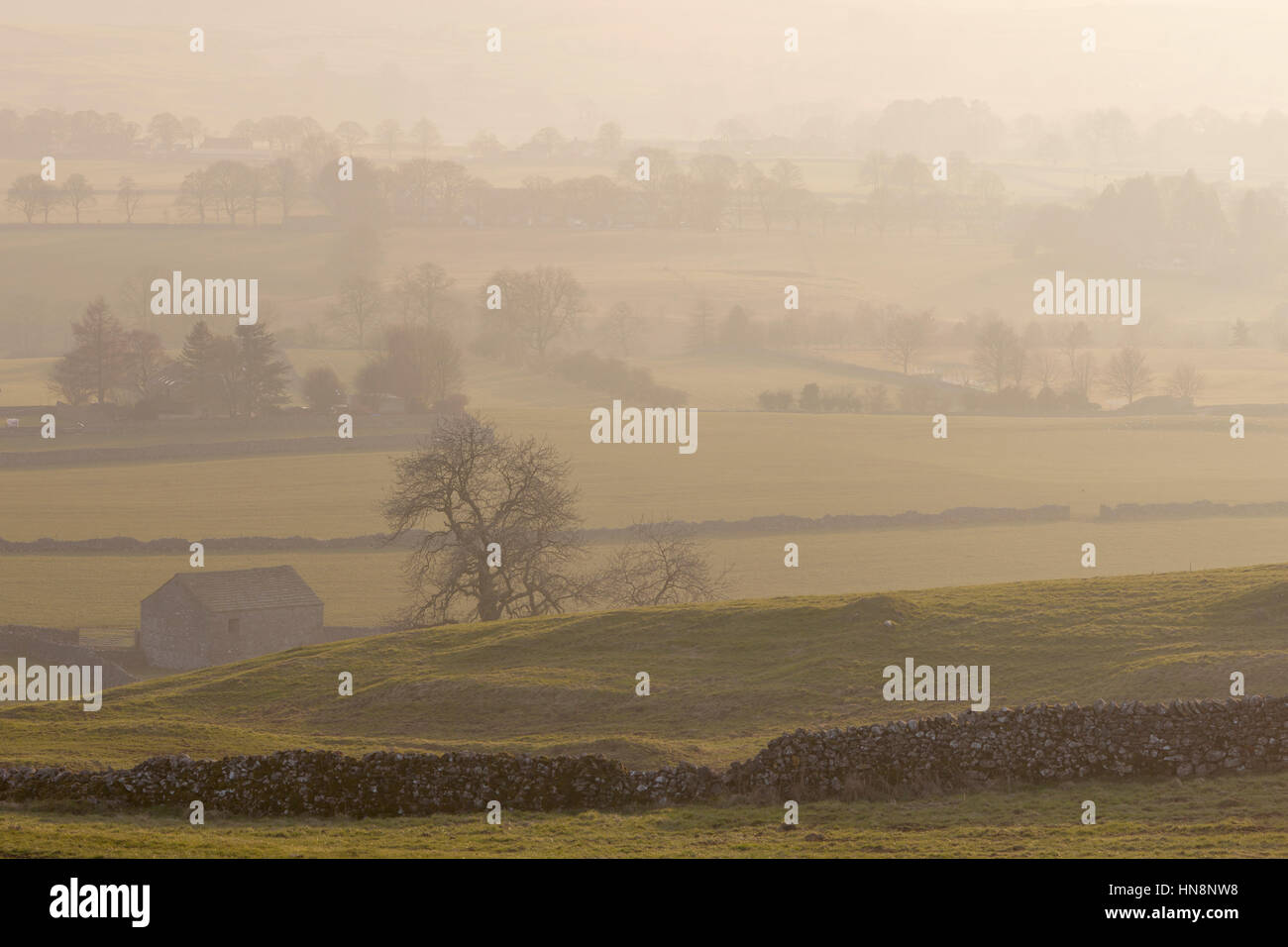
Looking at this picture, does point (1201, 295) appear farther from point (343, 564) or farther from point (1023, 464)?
point (343, 564)

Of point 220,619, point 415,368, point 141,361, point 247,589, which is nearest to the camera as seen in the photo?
point 220,619

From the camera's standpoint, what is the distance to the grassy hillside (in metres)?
26.9

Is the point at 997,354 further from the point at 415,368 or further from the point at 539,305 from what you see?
the point at 415,368

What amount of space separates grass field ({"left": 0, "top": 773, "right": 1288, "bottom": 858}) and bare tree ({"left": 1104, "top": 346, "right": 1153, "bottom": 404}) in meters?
120

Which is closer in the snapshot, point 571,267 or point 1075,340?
point 1075,340

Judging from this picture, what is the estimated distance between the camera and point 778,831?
61.5 feet

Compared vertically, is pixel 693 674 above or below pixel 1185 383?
below

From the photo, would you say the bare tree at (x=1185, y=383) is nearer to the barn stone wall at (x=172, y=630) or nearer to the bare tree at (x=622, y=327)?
the bare tree at (x=622, y=327)

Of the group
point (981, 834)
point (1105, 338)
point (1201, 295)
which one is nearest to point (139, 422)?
point (981, 834)

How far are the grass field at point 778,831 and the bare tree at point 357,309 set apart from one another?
136 meters

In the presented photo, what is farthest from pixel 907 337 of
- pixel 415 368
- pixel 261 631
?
pixel 261 631

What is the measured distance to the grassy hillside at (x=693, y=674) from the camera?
2686 cm

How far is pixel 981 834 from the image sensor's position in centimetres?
1792

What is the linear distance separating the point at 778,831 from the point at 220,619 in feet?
134
